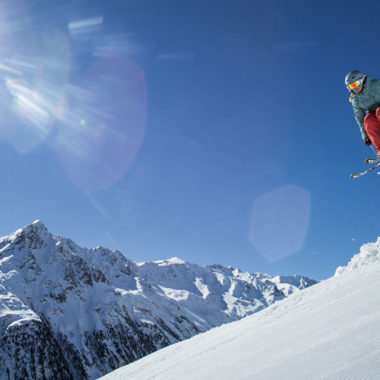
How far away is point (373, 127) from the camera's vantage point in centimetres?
648

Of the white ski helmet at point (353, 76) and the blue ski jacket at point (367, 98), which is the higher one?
the white ski helmet at point (353, 76)

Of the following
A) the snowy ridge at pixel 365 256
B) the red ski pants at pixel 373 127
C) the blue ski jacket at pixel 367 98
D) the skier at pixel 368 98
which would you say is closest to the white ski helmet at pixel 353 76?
the skier at pixel 368 98

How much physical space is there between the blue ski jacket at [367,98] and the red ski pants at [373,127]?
0.21 metres

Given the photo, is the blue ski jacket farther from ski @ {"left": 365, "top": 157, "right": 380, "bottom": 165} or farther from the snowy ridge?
the snowy ridge

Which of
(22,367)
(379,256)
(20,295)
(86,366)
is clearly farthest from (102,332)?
(379,256)

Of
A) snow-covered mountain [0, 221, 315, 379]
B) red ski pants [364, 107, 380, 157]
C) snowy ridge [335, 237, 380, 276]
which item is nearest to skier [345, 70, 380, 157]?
red ski pants [364, 107, 380, 157]

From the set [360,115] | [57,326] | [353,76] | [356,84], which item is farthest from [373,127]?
[57,326]

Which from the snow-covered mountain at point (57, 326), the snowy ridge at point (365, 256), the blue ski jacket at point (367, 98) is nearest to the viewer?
the blue ski jacket at point (367, 98)

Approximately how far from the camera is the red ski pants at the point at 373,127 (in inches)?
253

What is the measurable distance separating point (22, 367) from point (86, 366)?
59054 mm

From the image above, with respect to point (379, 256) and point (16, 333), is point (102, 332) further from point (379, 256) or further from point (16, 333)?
point (379, 256)

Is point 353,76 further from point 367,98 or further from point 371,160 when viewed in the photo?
point 371,160

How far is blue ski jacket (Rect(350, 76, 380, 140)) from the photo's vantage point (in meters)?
6.42

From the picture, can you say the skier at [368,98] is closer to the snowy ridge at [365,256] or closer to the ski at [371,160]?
the ski at [371,160]
